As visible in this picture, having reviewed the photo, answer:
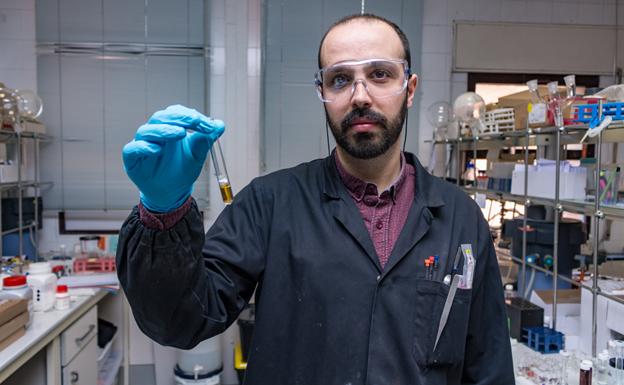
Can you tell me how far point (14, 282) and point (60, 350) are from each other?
0.36 m

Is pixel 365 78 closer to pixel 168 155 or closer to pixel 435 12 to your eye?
pixel 168 155

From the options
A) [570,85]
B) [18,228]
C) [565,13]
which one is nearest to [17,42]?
[18,228]

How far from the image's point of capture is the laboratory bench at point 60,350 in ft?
5.84

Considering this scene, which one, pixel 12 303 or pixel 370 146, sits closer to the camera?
pixel 370 146

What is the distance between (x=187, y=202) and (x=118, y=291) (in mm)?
2294

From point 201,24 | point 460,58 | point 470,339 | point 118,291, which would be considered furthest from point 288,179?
point 460,58

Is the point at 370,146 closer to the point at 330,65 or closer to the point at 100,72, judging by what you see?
the point at 330,65

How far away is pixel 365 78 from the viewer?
3.61 feet

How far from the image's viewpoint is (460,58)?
10.9 feet

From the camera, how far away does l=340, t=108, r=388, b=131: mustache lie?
3.57 feet

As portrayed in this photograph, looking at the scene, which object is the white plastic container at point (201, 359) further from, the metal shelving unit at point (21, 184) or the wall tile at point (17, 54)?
the wall tile at point (17, 54)

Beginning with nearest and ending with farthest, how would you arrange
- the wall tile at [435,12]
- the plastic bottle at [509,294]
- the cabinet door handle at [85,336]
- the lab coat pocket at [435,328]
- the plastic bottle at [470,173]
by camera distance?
the lab coat pocket at [435,328]
the plastic bottle at [509,294]
the cabinet door handle at [85,336]
the plastic bottle at [470,173]
the wall tile at [435,12]

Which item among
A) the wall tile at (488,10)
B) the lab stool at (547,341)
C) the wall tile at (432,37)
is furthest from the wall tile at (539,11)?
the lab stool at (547,341)

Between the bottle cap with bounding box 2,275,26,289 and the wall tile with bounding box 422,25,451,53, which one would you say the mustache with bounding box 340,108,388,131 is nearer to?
the bottle cap with bounding box 2,275,26,289
